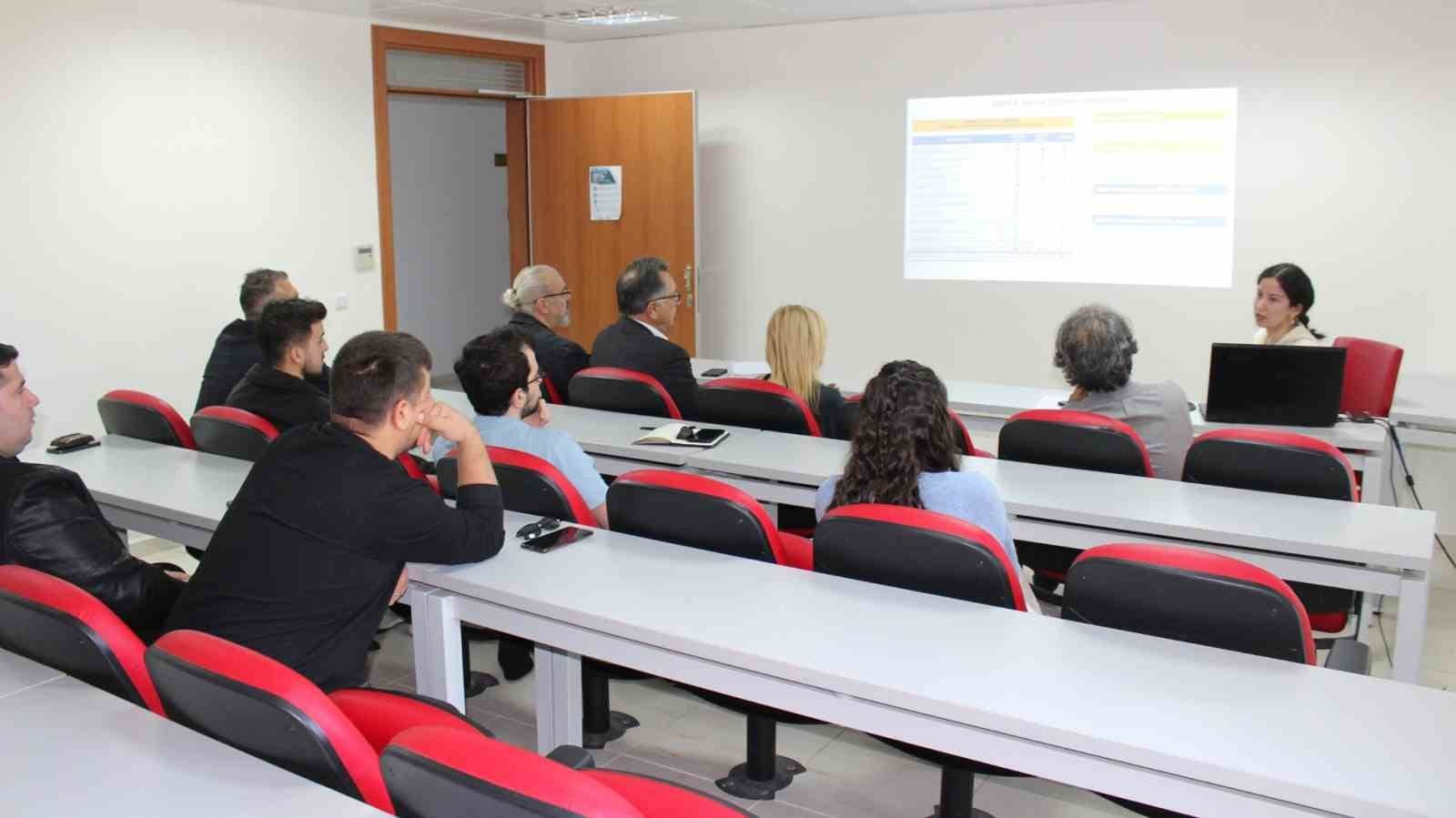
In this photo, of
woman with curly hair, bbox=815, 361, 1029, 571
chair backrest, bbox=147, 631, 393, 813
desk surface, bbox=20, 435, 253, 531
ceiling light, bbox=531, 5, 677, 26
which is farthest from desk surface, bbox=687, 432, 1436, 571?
ceiling light, bbox=531, 5, 677, 26

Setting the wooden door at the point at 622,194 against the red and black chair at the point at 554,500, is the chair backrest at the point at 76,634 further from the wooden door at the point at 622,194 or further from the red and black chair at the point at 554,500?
the wooden door at the point at 622,194

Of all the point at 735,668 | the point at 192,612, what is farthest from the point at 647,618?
the point at 192,612

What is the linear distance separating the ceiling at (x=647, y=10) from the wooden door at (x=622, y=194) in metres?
0.57

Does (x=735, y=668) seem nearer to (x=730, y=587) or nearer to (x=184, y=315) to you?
(x=730, y=587)

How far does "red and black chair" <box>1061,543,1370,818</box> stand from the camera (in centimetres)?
197

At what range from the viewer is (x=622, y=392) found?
4445 millimetres

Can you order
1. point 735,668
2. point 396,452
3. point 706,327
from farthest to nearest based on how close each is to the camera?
point 706,327 < point 396,452 < point 735,668

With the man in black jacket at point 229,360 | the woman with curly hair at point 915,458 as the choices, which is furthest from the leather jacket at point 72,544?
the man in black jacket at point 229,360

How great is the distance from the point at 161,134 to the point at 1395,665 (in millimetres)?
5640

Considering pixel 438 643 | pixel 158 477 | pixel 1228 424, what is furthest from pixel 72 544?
pixel 1228 424

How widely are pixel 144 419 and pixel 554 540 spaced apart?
219cm

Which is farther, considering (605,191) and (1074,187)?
(605,191)

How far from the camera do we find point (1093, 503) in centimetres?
294

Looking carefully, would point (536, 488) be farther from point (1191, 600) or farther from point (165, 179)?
point (165, 179)
